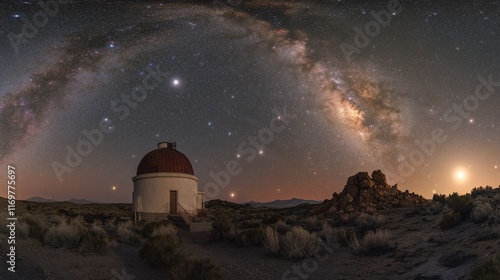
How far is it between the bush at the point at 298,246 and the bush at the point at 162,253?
3.45 metres

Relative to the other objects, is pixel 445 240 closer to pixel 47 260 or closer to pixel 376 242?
pixel 376 242

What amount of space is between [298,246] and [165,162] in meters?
17.0

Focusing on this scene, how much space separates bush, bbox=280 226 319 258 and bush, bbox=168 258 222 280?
11.9 feet

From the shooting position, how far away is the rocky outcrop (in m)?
26.6

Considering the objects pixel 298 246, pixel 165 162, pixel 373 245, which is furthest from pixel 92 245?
pixel 165 162

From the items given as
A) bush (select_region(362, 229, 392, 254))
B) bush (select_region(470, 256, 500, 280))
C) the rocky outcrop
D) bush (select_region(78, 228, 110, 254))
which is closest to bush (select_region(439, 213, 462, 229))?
bush (select_region(362, 229, 392, 254))

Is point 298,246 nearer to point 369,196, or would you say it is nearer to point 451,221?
point 451,221

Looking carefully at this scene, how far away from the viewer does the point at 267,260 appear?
38.9 feet

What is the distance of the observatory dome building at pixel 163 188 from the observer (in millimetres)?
26000

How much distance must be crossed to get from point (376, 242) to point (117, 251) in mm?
8421

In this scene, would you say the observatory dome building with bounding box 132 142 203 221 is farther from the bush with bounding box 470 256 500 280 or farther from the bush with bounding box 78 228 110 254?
the bush with bounding box 470 256 500 280

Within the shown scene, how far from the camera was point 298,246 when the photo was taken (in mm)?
12039

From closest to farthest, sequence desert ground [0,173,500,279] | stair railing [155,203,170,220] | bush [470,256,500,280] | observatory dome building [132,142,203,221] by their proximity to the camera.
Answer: bush [470,256,500,280]
desert ground [0,173,500,279]
stair railing [155,203,170,220]
observatory dome building [132,142,203,221]

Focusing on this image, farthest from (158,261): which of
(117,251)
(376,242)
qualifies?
(376,242)
